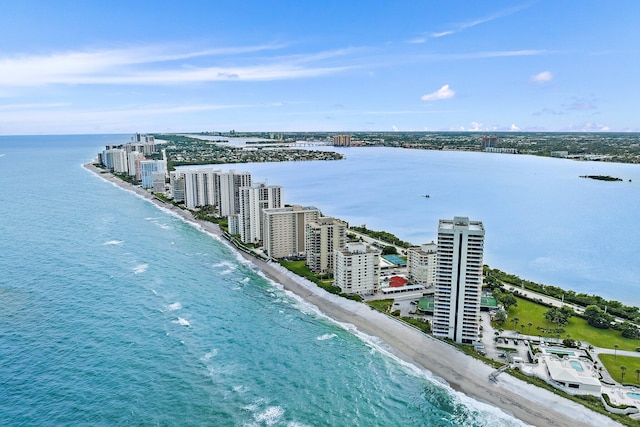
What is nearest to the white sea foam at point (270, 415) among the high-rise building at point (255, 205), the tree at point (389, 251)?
the tree at point (389, 251)

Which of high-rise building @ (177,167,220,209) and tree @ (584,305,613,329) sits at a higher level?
high-rise building @ (177,167,220,209)

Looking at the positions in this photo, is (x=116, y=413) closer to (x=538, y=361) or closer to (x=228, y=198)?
(x=538, y=361)

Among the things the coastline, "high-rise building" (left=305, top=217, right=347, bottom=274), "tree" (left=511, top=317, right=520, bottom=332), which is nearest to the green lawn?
"tree" (left=511, top=317, right=520, bottom=332)

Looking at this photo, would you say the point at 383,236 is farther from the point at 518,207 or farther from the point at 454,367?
the point at 518,207

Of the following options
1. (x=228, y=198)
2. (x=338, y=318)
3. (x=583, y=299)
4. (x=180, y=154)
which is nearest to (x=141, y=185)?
(x=228, y=198)

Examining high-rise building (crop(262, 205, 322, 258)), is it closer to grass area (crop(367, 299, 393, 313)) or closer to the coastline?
the coastline

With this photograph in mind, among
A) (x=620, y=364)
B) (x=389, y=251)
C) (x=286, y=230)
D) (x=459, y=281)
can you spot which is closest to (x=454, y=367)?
(x=459, y=281)
